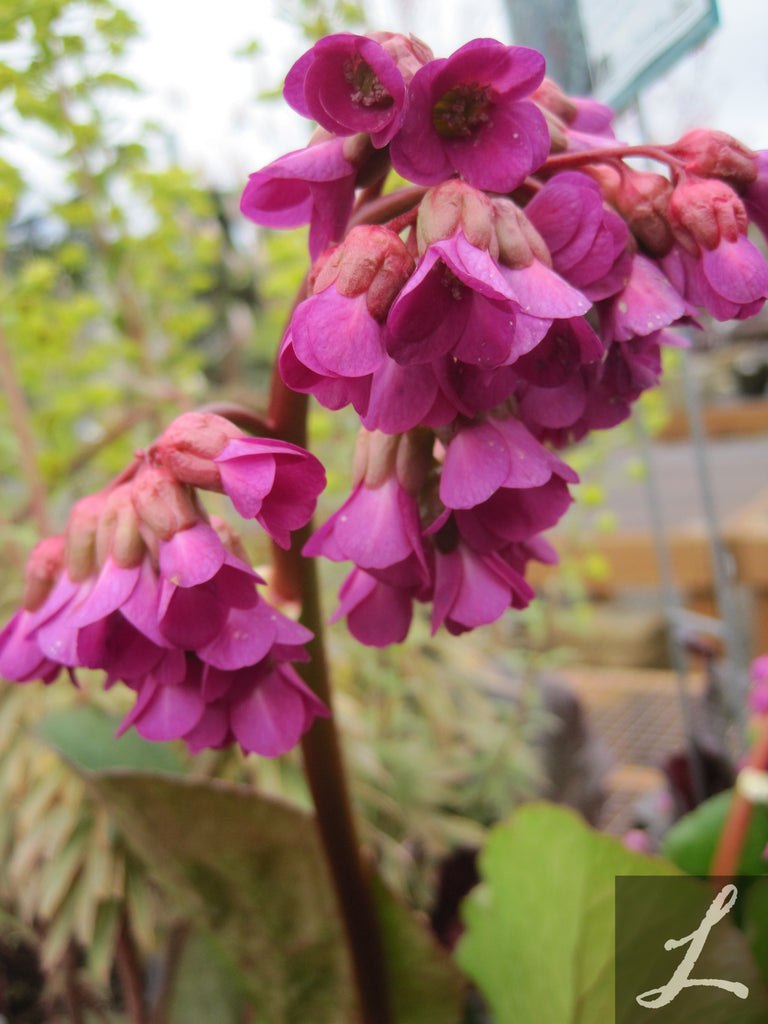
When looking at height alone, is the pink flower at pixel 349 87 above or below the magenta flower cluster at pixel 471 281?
above

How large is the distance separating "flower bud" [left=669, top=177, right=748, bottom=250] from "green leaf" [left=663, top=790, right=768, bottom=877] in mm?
508

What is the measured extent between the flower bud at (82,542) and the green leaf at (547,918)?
0.29m

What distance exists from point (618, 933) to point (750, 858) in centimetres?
28

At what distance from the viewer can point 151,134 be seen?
1028mm

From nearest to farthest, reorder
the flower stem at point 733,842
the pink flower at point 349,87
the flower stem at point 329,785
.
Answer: the pink flower at point 349,87 → the flower stem at point 329,785 → the flower stem at point 733,842

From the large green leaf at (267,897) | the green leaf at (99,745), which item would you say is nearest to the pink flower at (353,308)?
the large green leaf at (267,897)

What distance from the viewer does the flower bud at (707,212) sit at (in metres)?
0.24

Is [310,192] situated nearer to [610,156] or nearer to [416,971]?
[610,156]

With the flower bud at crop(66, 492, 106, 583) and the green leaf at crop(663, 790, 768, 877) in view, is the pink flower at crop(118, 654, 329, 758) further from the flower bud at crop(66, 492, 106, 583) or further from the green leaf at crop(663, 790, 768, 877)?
the green leaf at crop(663, 790, 768, 877)

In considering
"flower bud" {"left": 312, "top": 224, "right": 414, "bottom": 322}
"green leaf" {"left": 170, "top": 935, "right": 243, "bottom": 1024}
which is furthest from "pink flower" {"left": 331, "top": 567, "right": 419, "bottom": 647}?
"green leaf" {"left": 170, "top": 935, "right": 243, "bottom": 1024}

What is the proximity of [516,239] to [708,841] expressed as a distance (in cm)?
57

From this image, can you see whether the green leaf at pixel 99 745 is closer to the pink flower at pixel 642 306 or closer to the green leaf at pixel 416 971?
the green leaf at pixel 416 971

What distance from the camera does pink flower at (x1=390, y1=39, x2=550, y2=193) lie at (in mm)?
223

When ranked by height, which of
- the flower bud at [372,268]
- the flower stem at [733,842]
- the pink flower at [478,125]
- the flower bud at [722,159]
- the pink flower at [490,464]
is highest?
the pink flower at [478,125]
